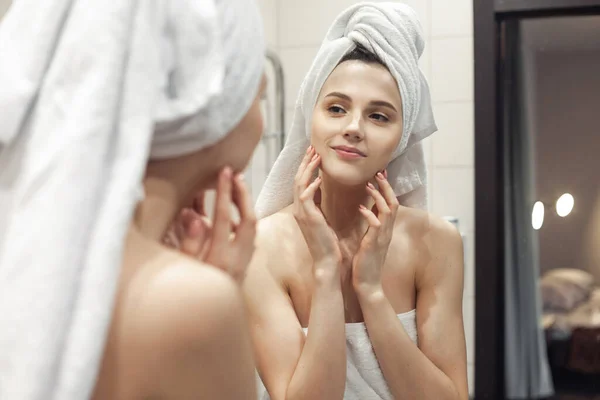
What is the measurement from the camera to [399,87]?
3.23 feet

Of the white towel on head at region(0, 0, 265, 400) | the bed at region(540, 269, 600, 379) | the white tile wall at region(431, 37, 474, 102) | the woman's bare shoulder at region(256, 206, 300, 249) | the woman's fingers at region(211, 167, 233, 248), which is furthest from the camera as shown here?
the bed at region(540, 269, 600, 379)

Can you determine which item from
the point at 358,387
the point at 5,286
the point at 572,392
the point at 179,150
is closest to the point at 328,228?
the point at 358,387

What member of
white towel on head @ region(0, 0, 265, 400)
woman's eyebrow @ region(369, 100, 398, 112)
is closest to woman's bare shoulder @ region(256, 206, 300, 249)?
woman's eyebrow @ region(369, 100, 398, 112)

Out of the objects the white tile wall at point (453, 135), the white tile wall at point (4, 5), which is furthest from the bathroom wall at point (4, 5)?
the white tile wall at point (453, 135)

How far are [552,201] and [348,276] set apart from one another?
98cm

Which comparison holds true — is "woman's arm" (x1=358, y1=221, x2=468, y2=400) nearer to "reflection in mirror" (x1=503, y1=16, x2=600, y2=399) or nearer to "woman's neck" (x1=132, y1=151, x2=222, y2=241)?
"woman's neck" (x1=132, y1=151, x2=222, y2=241)

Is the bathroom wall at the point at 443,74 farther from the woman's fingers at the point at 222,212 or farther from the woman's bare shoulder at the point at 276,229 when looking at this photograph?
the woman's fingers at the point at 222,212

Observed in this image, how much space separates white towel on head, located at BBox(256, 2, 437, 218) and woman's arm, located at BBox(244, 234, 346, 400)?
0.53ft

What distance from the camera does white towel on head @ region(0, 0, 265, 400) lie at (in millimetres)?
496

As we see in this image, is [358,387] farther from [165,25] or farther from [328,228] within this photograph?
[165,25]

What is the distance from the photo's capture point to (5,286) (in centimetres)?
51

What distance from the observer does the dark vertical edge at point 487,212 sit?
1.62 metres

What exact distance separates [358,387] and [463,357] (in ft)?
0.55

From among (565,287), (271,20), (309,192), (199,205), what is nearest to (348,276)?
(309,192)
